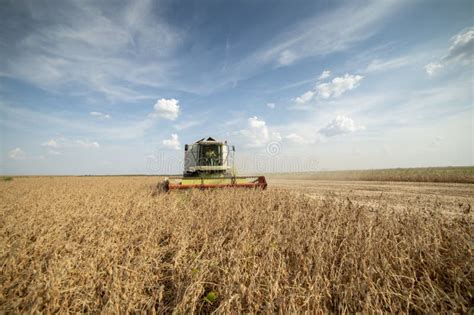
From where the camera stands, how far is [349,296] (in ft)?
5.67

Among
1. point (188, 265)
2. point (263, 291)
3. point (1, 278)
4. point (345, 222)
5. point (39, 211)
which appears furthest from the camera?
point (39, 211)

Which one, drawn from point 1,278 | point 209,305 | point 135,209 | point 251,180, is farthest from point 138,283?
point 251,180

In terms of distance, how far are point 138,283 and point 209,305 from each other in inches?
26.5

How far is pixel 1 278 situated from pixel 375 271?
3.60 m

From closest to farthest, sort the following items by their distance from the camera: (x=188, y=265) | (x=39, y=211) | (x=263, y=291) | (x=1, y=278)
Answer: (x=263, y=291)
(x=1, y=278)
(x=188, y=265)
(x=39, y=211)

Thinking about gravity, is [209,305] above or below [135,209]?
below

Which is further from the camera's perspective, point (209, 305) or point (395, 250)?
point (395, 250)

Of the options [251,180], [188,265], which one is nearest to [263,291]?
[188,265]

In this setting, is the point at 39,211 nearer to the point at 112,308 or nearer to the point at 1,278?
the point at 1,278

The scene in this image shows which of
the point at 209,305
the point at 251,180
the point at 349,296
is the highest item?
the point at 251,180

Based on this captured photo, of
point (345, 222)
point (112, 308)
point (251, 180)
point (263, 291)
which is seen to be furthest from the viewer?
point (251, 180)

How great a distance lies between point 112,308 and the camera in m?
1.50

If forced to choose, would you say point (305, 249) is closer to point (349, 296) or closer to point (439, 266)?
point (349, 296)

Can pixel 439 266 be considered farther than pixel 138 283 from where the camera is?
Yes
